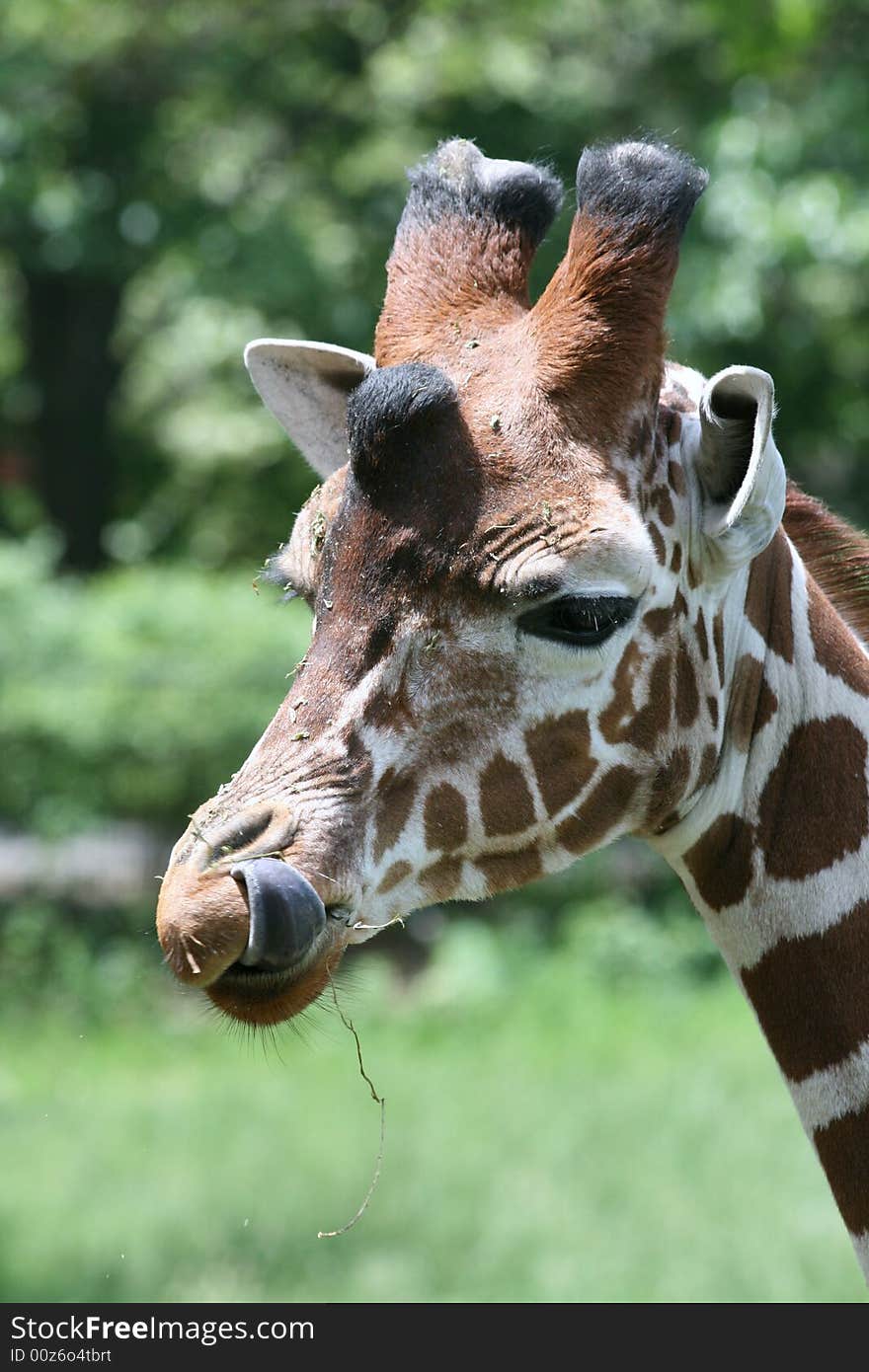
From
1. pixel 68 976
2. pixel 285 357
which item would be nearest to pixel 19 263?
pixel 68 976

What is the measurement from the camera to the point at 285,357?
3.45 metres

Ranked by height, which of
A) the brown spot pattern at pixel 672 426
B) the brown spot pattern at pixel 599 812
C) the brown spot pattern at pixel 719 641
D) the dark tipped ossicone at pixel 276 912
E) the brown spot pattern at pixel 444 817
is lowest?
the brown spot pattern at pixel 599 812

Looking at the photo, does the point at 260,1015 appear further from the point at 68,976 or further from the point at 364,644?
the point at 68,976

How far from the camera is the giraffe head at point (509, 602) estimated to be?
104 inches

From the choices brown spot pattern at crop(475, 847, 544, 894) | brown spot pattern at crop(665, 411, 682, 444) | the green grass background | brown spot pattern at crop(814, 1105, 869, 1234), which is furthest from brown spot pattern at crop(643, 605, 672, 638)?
the green grass background

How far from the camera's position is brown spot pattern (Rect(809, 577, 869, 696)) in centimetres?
304

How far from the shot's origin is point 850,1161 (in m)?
2.84

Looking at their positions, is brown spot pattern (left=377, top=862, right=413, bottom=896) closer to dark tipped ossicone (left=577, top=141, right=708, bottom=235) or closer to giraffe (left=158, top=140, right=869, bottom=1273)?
giraffe (left=158, top=140, right=869, bottom=1273)

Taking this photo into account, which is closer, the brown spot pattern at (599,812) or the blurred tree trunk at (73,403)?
the brown spot pattern at (599,812)

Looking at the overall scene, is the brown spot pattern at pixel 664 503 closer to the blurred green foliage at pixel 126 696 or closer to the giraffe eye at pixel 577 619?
the giraffe eye at pixel 577 619

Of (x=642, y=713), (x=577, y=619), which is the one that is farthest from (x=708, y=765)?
(x=577, y=619)

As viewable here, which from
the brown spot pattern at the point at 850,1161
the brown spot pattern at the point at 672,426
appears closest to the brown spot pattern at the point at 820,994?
the brown spot pattern at the point at 850,1161

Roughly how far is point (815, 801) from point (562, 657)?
590mm

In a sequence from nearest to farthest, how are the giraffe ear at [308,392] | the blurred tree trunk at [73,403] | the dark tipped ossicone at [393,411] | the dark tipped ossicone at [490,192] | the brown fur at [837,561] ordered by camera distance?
the dark tipped ossicone at [393,411] → the dark tipped ossicone at [490,192] → the brown fur at [837,561] → the giraffe ear at [308,392] → the blurred tree trunk at [73,403]
